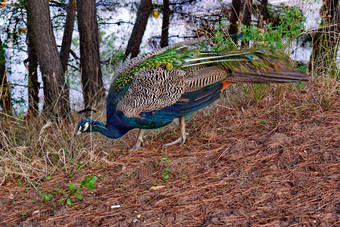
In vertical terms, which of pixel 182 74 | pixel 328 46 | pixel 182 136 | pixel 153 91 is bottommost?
pixel 182 136

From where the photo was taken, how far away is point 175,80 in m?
3.45

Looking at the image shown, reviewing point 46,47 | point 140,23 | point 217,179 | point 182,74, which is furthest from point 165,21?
point 217,179

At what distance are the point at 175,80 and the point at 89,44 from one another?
9.41ft

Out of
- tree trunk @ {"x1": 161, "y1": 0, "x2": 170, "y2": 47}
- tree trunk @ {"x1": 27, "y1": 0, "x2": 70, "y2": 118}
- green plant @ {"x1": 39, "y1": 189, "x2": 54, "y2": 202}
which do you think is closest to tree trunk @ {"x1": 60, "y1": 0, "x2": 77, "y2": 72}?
tree trunk @ {"x1": 27, "y1": 0, "x2": 70, "y2": 118}

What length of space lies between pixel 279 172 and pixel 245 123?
106cm

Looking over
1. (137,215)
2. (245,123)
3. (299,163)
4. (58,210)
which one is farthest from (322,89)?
(58,210)

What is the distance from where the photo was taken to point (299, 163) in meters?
3.04

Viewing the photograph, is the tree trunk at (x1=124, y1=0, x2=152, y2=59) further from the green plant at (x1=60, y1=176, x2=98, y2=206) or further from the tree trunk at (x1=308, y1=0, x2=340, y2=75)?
the green plant at (x1=60, y1=176, x2=98, y2=206)

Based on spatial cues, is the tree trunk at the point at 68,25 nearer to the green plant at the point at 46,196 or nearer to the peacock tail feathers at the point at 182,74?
the peacock tail feathers at the point at 182,74

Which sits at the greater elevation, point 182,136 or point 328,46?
point 328,46

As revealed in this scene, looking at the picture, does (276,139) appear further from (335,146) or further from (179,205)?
(179,205)

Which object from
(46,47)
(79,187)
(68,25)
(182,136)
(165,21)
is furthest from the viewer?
(165,21)

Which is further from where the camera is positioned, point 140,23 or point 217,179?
point 140,23

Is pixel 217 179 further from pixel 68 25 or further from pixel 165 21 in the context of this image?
pixel 165 21
